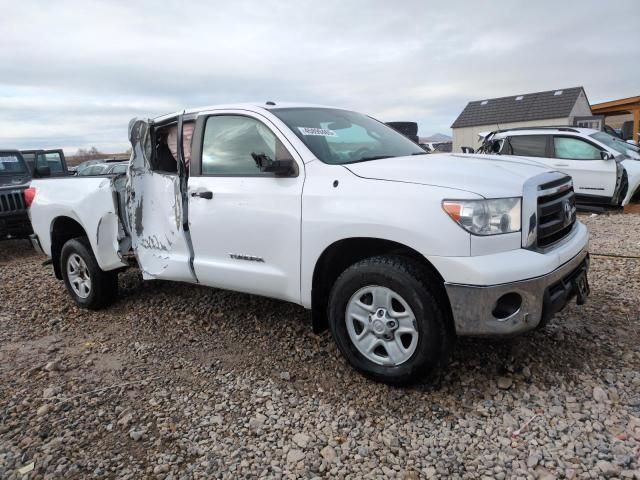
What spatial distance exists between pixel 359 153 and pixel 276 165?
65cm

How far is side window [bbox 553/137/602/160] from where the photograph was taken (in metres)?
8.86

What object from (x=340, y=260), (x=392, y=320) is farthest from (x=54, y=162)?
(x=392, y=320)

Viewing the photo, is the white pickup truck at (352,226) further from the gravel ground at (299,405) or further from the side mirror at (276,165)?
the gravel ground at (299,405)

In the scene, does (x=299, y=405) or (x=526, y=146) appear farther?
(x=526, y=146)

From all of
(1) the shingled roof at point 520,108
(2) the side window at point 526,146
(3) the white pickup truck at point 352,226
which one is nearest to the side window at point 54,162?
(3) the white pickup truck at point 352,226

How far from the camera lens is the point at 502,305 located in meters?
2.63

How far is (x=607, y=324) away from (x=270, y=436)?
268 centimetres

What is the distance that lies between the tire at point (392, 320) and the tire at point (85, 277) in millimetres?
2687

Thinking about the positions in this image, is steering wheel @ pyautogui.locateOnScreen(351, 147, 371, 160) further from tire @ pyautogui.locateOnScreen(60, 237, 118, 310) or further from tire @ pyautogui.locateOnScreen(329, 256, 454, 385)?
tire @ pyautogui.locateOnScreen(60, 237, 118, 310)

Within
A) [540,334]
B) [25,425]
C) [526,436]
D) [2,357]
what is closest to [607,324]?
[540,334]

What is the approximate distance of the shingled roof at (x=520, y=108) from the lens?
106 ft

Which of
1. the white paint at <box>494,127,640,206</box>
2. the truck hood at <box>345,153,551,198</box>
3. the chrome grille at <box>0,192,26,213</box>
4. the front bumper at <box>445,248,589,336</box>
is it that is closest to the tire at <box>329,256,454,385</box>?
the front bumper at <box>445,248,589,336</box>

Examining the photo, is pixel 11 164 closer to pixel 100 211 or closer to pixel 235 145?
pixel 100 211

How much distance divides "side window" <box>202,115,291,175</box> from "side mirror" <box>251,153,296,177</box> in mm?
130
